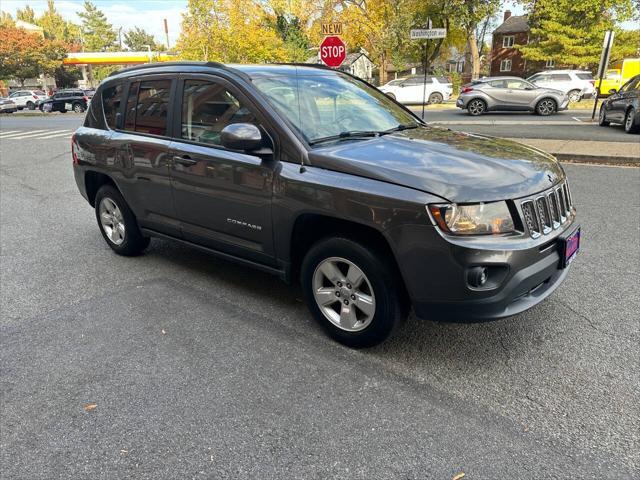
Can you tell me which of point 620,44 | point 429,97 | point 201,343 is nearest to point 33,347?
point 201,343

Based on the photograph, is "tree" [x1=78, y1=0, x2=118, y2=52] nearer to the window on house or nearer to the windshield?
the window on house

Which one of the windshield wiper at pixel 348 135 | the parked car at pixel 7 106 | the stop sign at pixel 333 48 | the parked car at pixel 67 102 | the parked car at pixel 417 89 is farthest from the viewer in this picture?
the parked car at pixel 7 106

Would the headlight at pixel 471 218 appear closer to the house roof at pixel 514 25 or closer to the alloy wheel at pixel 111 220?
the alloy wheel at pixel 111 220

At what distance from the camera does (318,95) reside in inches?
151

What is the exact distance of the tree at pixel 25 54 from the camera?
53.7 meters

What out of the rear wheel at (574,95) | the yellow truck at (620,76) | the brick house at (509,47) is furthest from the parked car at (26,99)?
→ the brick house at (509,47)

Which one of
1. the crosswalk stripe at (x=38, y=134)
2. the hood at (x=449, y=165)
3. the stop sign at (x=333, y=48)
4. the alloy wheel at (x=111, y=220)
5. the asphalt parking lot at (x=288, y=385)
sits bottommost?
the crosswalk stripe at (x=38, y=134)

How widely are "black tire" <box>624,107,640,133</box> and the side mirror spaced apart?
12.9m

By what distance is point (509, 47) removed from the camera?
5653cm

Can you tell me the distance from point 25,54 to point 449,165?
64.9 m

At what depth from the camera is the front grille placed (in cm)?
281

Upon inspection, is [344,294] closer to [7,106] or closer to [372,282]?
[372,282]

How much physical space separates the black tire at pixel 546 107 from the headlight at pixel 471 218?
19705mm

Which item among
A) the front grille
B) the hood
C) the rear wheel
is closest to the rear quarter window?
the hood
